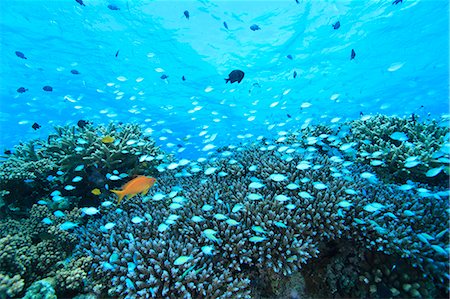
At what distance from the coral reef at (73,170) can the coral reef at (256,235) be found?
1870 mm

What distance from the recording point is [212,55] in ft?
75.9

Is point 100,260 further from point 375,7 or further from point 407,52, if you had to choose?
point 407,52

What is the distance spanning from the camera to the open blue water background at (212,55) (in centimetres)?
1828

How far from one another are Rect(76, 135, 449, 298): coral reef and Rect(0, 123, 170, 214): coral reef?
187cm

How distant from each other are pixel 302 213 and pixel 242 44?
20.5 metres

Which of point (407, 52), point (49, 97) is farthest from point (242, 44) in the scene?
point (49, 97)

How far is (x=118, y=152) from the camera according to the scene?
21.7 ft

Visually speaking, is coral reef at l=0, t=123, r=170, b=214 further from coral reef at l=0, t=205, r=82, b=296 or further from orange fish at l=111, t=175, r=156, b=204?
orange fish at l=111, t=175, r=156, b=204

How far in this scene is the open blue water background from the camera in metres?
18.3

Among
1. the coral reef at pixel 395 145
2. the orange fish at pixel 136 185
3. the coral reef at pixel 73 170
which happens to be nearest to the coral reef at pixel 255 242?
the coral reef at pixel 395 145

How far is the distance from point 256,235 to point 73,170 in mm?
5334

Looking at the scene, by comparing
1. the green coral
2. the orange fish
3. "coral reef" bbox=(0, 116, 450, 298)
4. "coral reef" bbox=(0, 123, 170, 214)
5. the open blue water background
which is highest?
the open blue water background

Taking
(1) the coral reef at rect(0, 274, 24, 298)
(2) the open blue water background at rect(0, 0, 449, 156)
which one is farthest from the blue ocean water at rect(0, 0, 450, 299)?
(2) the open blue water background at rect(0, 0, 449, 156)

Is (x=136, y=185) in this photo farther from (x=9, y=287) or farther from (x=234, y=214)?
(x=9, y=287)
